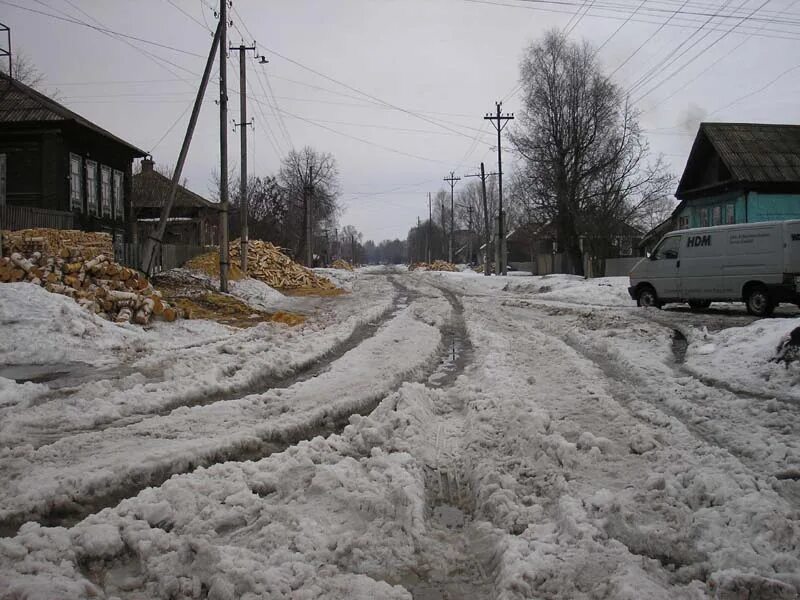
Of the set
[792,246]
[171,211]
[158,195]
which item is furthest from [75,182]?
[792,246]

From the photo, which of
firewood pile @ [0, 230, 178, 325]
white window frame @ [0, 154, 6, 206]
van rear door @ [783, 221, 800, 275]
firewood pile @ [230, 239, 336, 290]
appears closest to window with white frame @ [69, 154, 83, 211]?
white window frame @ [0, 154, 6, 206]

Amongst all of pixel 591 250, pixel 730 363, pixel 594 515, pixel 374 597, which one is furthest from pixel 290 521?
pixel 591 250

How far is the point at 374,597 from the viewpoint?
9.37 feet

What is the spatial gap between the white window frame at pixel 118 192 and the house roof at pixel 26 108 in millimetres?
3398

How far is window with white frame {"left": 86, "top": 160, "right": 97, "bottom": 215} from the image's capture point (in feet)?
81.6

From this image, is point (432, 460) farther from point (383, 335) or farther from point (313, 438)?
point (383, 335)

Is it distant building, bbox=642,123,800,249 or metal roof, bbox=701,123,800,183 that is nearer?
metal roof, bbox=701,123,800,183

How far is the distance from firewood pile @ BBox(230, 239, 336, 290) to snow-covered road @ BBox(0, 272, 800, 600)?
20200 millimetres

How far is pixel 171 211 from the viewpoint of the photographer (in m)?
39.1

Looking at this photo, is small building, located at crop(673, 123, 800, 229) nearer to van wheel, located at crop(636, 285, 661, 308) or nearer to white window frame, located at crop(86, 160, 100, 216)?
van wheel, located at crop(636, 285, 661, 308)

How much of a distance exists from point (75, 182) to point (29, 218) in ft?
21.4

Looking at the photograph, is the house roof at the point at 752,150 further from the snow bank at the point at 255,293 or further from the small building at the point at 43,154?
the small building at the point at 43,154

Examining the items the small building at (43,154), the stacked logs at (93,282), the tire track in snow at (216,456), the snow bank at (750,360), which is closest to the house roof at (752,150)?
the snow bank at (750,360)

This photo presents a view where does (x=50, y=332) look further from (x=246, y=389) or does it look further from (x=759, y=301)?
(x=759, y=301)
